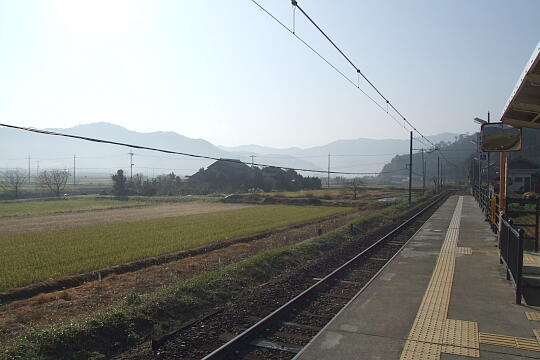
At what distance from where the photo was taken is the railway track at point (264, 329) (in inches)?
231

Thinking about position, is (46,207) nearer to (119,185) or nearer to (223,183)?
(119,185)

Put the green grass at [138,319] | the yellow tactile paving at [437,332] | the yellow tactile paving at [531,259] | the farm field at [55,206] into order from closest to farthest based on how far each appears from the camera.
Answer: the yellow tactile paving at [437,332] < the green grass at [138,319] < the yellow tactile paving at [531,259] < the farm field at [55,206]

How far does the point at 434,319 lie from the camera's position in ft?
22.0

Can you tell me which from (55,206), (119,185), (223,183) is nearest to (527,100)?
(55,206)

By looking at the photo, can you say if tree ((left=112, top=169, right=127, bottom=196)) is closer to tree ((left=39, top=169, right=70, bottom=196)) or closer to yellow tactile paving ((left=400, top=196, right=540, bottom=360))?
tree ((left=39, top=169, right=70, bottom=196))

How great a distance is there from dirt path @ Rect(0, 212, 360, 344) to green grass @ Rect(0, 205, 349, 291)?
62.5 inches

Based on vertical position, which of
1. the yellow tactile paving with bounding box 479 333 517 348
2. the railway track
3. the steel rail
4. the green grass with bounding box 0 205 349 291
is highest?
the yellow tactile paving with bounding box 479 333 517 348

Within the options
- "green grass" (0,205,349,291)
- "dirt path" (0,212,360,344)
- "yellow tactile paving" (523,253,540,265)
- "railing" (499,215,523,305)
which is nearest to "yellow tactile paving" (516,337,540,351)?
"railing" (499,215,523,305)

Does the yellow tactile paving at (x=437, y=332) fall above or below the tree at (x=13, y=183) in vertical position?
below

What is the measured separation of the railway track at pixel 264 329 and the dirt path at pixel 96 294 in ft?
8.66

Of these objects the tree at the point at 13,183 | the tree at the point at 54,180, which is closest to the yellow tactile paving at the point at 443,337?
the tree at the point at 13,183

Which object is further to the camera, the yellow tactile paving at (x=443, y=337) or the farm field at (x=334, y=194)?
the farm field at (x=334, y=194)

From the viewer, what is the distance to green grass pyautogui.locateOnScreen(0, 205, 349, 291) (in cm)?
1265

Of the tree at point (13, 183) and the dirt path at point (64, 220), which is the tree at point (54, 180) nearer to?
the tree at point (13, 183)
